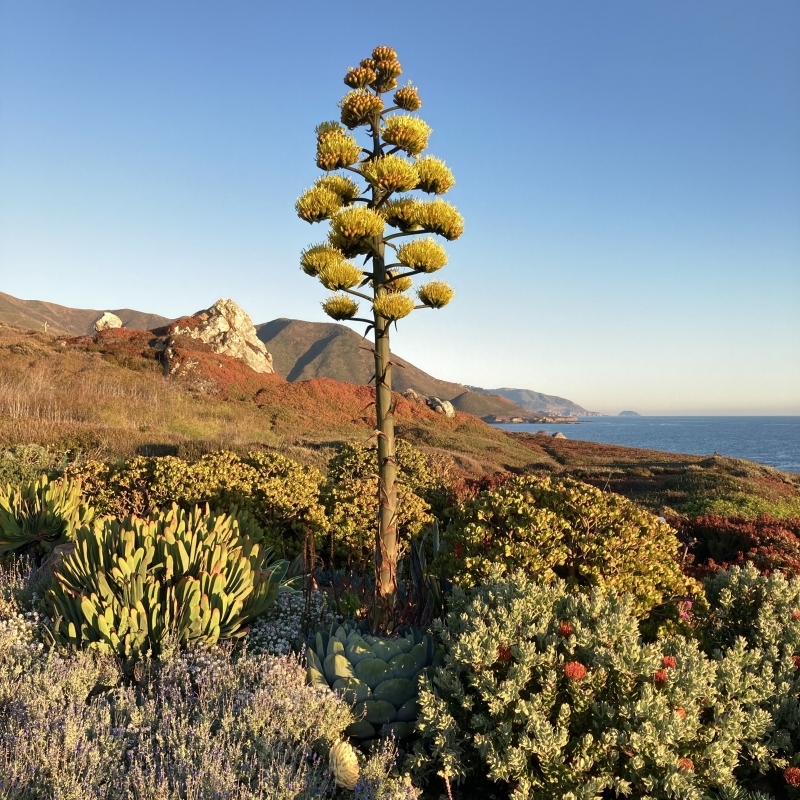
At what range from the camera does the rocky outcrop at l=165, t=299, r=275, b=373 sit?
39.5m

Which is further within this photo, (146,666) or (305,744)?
(146,666)

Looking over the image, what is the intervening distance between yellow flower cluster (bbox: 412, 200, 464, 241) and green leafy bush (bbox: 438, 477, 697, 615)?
2.11 meters

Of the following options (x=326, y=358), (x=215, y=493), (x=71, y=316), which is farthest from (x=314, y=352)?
(x=215, y=493)

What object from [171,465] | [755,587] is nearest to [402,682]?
[755,587]

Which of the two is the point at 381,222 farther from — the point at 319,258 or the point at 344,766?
the point at 344,766

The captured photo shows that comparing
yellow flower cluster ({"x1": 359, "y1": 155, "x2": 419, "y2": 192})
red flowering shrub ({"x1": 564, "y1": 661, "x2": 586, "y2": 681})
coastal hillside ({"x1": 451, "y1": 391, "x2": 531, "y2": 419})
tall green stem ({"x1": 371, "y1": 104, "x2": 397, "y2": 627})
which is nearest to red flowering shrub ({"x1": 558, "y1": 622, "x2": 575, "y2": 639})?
red flowering shrub ({"x1": 564, "y1": 661, "x2": 586, "y2": 681})

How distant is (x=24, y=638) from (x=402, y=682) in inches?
95.8

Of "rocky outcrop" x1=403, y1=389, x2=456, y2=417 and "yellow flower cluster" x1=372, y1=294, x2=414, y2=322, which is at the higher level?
"yellow flower cluster" x1=372, y1=294, x2=414, y2=322

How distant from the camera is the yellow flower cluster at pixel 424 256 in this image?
3865mm

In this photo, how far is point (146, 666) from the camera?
3295mm

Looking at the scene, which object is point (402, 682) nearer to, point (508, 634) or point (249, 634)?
point (508, 634)

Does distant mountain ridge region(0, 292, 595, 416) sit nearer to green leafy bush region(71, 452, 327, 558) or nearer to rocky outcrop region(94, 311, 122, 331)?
rocky outcrop region(94, 311, 122, 331)

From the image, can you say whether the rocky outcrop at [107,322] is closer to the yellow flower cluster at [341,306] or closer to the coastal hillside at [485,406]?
the yellow flower cluster at [341,306]

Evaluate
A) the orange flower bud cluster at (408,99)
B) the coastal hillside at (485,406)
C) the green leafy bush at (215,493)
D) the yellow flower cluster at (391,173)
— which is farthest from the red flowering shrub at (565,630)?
the coastal hillside at (485,406)
